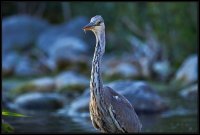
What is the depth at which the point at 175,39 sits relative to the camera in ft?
69.0

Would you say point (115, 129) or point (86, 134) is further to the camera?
point (86, 134)

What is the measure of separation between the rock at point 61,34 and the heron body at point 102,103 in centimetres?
1896

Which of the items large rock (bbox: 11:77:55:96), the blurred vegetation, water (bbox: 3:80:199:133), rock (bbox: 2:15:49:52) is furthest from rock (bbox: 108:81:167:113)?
rock (bbox: 2:15:49:52)

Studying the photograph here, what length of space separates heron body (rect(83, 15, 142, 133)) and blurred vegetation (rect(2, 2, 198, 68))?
44.1 ft

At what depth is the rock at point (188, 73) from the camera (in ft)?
59.6

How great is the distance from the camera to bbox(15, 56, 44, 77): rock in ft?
77.8

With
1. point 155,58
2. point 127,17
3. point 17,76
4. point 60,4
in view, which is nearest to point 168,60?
point 155,58

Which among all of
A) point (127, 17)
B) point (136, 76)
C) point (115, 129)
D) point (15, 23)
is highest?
point (15, 23)

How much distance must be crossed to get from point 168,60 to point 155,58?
47cm

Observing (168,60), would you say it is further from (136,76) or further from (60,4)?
(60,4)

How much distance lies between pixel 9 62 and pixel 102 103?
17.6 metres

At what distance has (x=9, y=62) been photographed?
24.3 meters

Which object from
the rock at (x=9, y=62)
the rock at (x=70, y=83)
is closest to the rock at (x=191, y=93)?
the rock at (x=70, y=83)

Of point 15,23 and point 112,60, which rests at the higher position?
point 15,23
